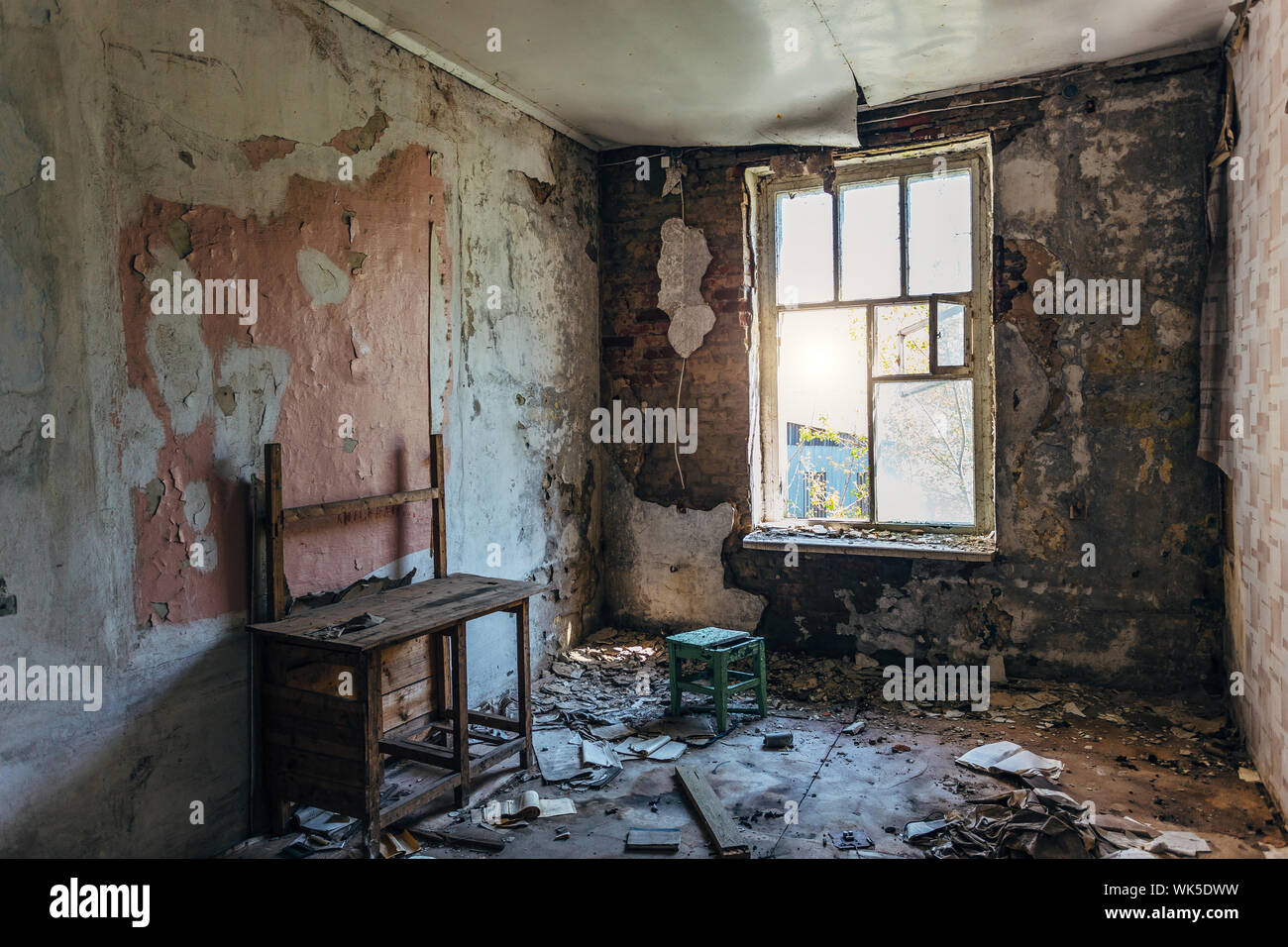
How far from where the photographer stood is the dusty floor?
2.88m

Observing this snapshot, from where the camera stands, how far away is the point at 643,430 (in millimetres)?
5266

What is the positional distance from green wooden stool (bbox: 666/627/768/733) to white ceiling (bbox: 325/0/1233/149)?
2722 mm

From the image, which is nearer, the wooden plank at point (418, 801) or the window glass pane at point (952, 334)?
the wooden plank at point (418, 801)

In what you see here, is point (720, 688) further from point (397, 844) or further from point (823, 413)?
point (823, 413)

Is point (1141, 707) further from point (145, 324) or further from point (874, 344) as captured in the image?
point (145, 324)

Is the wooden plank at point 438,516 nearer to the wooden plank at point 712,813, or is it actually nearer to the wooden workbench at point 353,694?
the wooden workbench at point 353,694

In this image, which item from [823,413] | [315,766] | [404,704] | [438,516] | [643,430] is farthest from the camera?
[643,430]

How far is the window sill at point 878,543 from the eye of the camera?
4.38 m


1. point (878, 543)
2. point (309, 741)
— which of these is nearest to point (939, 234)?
point (878, 543)

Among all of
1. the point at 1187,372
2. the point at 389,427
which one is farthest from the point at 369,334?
the point at 1187,372

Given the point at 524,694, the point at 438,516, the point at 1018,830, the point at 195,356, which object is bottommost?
the point at 1018,830

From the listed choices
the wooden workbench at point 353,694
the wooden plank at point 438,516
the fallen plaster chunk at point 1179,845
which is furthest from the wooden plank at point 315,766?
the fallen plaster chunk at point 1179,845

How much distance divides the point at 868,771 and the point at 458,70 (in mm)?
3691

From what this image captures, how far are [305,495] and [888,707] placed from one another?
292 cm
